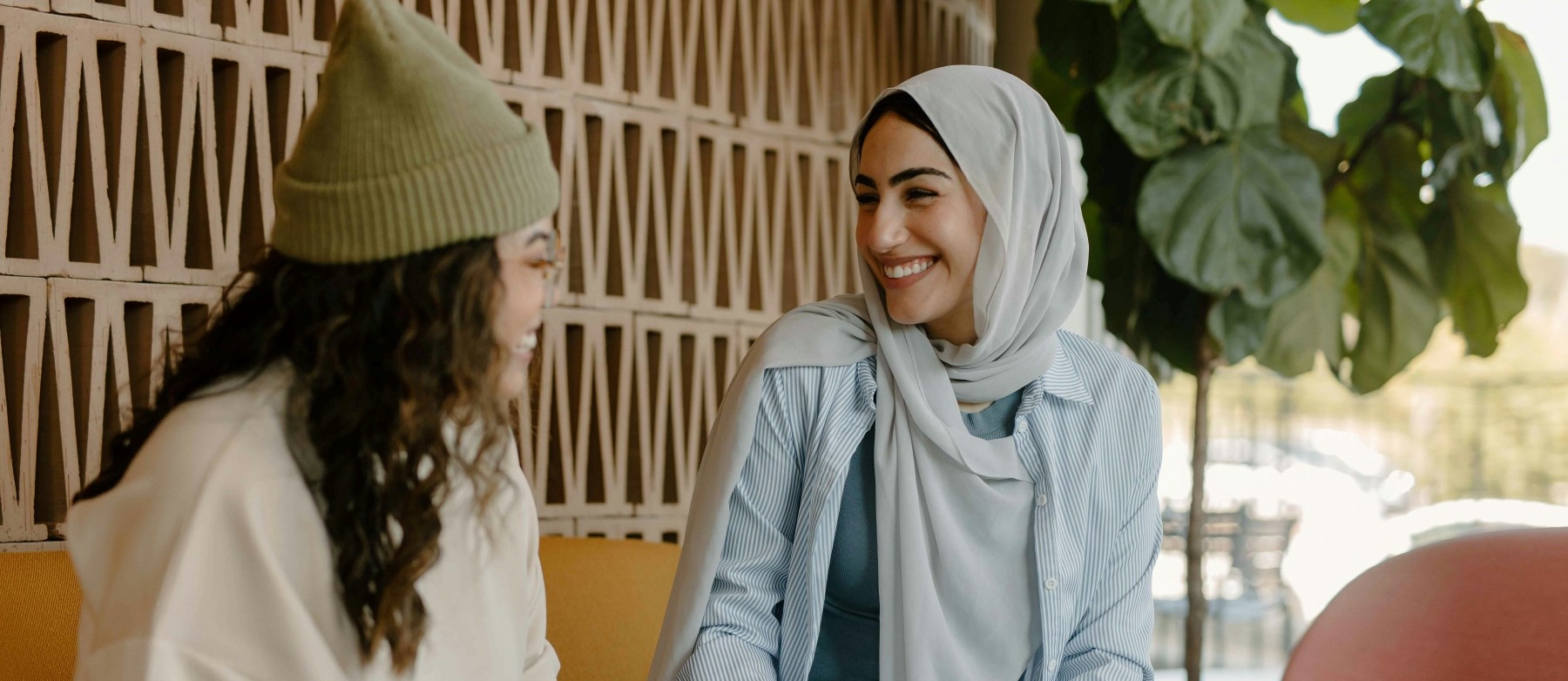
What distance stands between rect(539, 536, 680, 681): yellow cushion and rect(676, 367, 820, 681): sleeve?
516mm

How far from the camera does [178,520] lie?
1.01 metres

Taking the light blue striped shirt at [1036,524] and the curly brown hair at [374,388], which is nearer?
the curly brown hair at [374,388]

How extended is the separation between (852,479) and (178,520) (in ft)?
3.30

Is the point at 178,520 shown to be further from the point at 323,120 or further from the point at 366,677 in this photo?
the point at 323,120

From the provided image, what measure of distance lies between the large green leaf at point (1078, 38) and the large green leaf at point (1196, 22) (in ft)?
1.20

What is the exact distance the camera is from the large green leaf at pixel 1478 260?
3.31 metres

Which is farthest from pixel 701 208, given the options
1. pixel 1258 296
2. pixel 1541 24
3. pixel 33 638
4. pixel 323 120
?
pixel 1541 24

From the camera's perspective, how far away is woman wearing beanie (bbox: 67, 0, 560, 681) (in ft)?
3.34

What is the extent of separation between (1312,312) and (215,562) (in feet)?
9.65

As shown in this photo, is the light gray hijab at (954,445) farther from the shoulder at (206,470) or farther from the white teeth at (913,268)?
the shoulder at (206,470)

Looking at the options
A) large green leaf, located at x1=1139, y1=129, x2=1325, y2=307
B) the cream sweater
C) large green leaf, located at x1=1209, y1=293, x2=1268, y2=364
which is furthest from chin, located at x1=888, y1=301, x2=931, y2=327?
large green leaf, located at x1=1209, y1=293, x2=1268, y2=364

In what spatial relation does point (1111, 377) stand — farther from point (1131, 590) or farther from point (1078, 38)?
point (1078, 38)

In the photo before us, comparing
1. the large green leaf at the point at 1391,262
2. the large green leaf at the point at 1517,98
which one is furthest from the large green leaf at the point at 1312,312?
the large green leaf at the point at 1517,98

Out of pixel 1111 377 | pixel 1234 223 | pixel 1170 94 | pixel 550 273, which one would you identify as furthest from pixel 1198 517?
pixel 550 273
